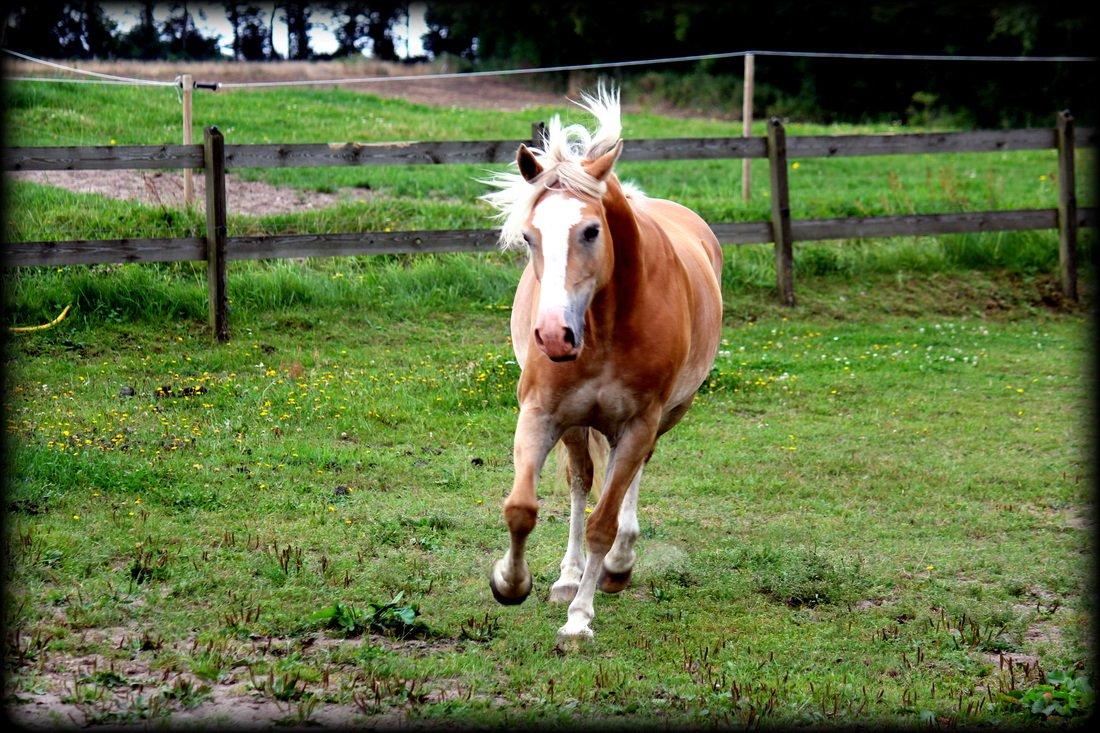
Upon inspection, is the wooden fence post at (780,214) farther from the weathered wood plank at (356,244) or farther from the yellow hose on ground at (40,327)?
the yellow hose on ground at (40,327)

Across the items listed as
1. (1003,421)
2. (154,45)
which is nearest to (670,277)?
(1003,421)

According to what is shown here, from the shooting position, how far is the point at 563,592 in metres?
4.92

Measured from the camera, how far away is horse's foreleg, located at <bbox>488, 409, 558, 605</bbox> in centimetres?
434

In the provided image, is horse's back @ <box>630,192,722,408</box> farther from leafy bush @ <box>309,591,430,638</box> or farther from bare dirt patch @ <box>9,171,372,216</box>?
bare dirt patch @ <box>9,171,372,216</box>

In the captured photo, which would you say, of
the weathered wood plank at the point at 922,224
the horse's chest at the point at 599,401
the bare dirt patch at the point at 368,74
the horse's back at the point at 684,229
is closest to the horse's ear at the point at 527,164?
the horse's chest at the point at 599,401

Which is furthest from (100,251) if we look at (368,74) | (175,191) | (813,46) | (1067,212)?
(813,46)

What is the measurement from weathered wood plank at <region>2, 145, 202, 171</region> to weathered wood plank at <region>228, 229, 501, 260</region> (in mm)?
875

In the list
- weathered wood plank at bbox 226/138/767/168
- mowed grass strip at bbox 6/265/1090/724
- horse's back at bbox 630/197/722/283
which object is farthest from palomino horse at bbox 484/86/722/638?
weathered wood plank at bbox 226/138/767/168

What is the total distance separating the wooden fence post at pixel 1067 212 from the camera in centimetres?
1227

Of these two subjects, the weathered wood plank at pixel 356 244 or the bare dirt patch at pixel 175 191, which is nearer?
the weathered wood plank at pixel 356 244

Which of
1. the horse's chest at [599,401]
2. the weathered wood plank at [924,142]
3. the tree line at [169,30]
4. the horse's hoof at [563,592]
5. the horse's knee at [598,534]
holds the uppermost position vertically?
the tree line at [169,30]

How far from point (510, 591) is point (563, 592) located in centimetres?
52

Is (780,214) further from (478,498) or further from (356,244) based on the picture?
(478,498)

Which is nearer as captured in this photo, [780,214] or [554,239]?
[554,239]
